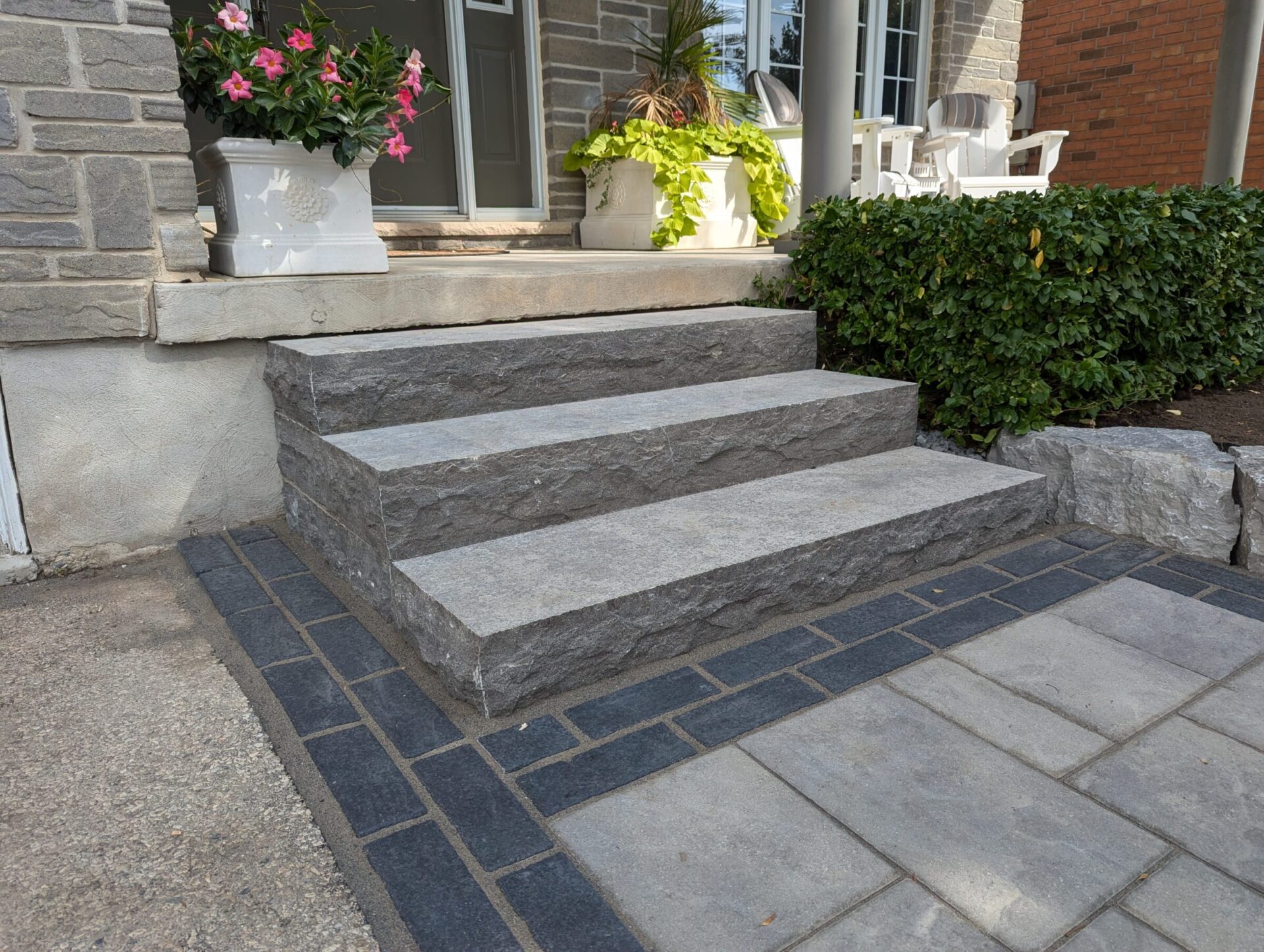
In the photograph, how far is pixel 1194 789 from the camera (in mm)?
1437

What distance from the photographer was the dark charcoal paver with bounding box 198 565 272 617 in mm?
2139

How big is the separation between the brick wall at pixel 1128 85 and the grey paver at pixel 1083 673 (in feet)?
23.3

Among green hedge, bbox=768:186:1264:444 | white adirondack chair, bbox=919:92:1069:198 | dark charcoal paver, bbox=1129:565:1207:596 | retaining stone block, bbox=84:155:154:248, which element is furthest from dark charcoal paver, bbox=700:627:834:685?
white adirondack chair, bbox=919:92:1069:198

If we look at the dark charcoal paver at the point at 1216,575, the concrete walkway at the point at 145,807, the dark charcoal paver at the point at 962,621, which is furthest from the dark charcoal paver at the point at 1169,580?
the concrete walkway at the point at 145,807

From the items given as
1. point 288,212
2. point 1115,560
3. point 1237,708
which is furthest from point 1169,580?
point 288,212

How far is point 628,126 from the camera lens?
4426 millimetres

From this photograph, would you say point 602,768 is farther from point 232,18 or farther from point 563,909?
point 232,18

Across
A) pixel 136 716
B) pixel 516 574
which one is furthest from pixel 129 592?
pixel 516 574

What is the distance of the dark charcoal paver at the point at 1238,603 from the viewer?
2082 millimetres

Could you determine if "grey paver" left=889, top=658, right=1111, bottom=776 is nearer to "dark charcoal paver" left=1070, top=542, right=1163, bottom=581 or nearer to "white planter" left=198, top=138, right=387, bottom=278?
"dark charcoal paver" left=1070, top=542, right=1163, bottom=581

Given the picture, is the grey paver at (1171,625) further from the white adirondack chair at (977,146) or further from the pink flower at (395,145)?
the white adirondack chair at (977,146)

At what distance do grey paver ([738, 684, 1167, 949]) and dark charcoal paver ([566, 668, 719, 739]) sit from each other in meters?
0.19

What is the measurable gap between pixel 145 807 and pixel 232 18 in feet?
7.07

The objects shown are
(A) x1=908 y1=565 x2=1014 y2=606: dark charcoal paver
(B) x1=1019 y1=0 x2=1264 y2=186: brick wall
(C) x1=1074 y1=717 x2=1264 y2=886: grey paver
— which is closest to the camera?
(C) x1=1074 y1=717 x2=1264 y2=886: grey paver
